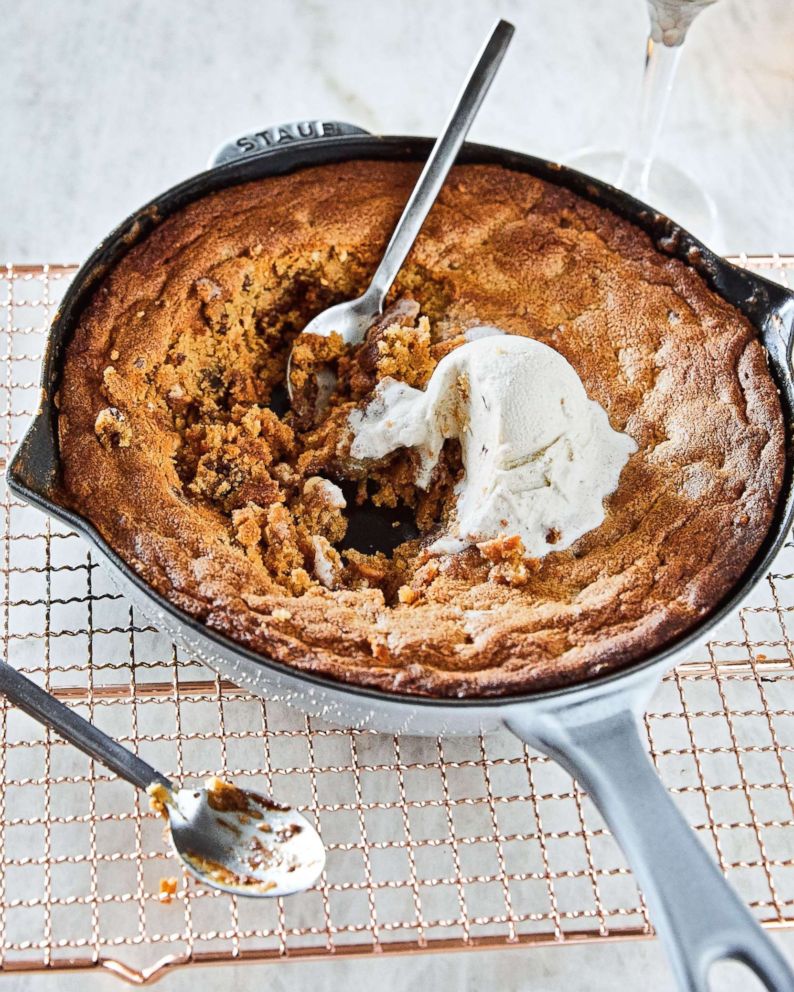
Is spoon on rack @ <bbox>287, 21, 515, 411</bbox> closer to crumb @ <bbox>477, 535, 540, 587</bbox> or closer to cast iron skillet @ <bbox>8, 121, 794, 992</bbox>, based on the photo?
cast iron skillet @ <bbox>8, 121, 794, 992</bbox>

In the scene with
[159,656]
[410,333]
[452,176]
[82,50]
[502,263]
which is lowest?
[159,656]

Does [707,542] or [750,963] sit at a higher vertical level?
[707,542]

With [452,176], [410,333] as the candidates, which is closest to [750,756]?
[410,333]

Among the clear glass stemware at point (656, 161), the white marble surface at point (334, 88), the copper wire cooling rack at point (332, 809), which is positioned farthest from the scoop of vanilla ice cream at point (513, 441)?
the white marble surface at point (334, 88)

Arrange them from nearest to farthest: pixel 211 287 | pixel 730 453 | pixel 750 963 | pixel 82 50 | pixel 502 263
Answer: pixel 750 963
pixel 730 453
pixel 211 287
pixel 502 263
pixel 82 50

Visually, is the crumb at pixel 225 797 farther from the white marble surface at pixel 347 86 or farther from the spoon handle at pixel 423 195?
the white marble surface at pixel 347 86

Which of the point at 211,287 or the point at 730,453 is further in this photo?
the point at 211,287

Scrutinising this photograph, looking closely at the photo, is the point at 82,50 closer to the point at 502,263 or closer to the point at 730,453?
the point at 502,263
